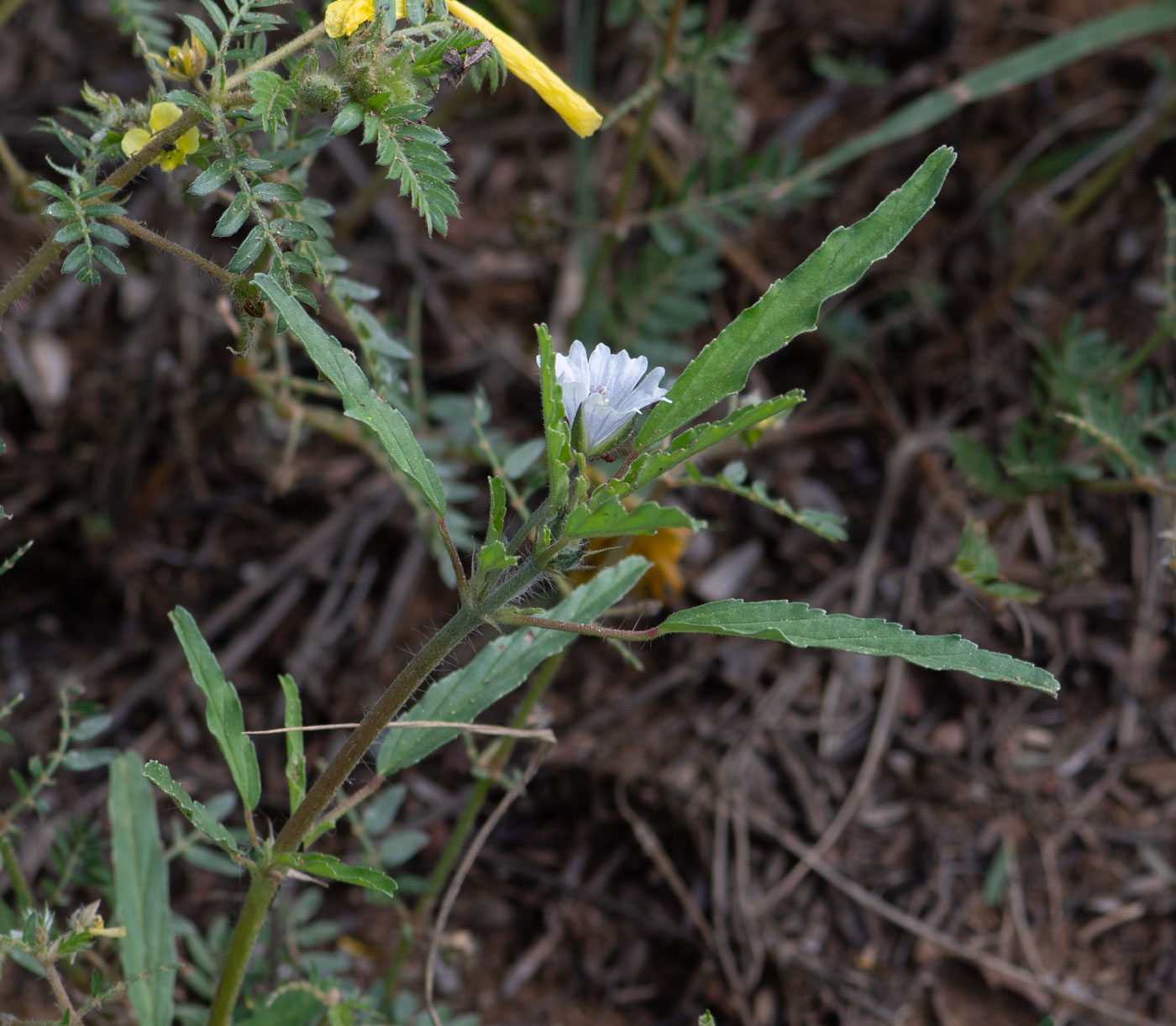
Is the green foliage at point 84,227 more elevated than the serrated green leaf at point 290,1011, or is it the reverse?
the green foliage at point 84,227

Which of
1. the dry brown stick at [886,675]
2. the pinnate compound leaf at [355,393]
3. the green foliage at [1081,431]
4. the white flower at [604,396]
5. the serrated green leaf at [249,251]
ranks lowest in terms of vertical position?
the dry brown stick at [886,675]

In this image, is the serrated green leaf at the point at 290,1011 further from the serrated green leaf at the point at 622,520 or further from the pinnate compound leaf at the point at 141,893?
the serrated green leaf at the point at 622,520

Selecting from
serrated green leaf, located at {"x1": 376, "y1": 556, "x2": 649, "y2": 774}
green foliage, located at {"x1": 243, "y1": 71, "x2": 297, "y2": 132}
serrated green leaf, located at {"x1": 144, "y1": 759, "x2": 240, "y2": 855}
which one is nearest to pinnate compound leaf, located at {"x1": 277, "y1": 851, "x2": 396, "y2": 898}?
Result: serrated green leaf, located at {"x1": 144, "y1": 759, "x2": 240, "y2": 855}

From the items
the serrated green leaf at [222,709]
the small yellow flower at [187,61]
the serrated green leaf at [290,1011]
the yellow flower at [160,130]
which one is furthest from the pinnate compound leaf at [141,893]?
the small yellow flower at [187,61]

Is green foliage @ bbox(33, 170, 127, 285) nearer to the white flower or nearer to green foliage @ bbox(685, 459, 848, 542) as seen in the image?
the white flower

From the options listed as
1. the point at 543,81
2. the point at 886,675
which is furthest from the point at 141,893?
the point at 886,675

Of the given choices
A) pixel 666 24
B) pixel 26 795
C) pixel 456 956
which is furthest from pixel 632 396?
pixel 666 24

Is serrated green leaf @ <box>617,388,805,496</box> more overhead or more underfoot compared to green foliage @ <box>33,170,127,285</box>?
more underfoot
